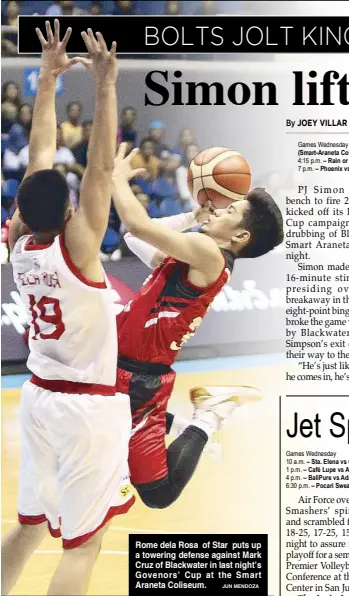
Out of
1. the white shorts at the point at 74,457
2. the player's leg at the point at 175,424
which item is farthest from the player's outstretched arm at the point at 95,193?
the player's leg at the point at 175,424

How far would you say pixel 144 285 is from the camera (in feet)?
12.7

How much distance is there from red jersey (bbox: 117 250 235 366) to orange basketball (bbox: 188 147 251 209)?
0.78 ft

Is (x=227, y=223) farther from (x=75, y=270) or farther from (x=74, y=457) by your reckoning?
(x=74, y=457)

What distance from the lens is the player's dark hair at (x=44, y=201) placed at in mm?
3682

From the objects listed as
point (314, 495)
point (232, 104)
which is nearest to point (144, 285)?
point (232, 104)

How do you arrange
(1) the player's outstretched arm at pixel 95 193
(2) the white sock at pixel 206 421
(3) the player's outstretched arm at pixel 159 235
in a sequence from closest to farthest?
(1) the player's outstretched arm at pixel 95 193
(3) the player's outstretched arm at pixel 159 235
(2) the white sock at pixel 206 421

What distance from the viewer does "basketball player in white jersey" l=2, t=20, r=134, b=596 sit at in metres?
3.68

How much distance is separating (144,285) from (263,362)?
602mm

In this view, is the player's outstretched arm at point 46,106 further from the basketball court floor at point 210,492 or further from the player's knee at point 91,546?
the player's knee at point 91,546

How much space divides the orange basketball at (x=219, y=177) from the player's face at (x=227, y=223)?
0.09 feet

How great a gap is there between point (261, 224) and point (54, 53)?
114 centimetres

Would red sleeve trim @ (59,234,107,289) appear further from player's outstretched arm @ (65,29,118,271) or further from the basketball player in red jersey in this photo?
the basketball player in red jersey

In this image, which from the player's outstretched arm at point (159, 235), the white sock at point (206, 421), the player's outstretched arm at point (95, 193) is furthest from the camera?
the white sock at point (206, 421)

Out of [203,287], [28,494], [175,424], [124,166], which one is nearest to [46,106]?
[124,166]
